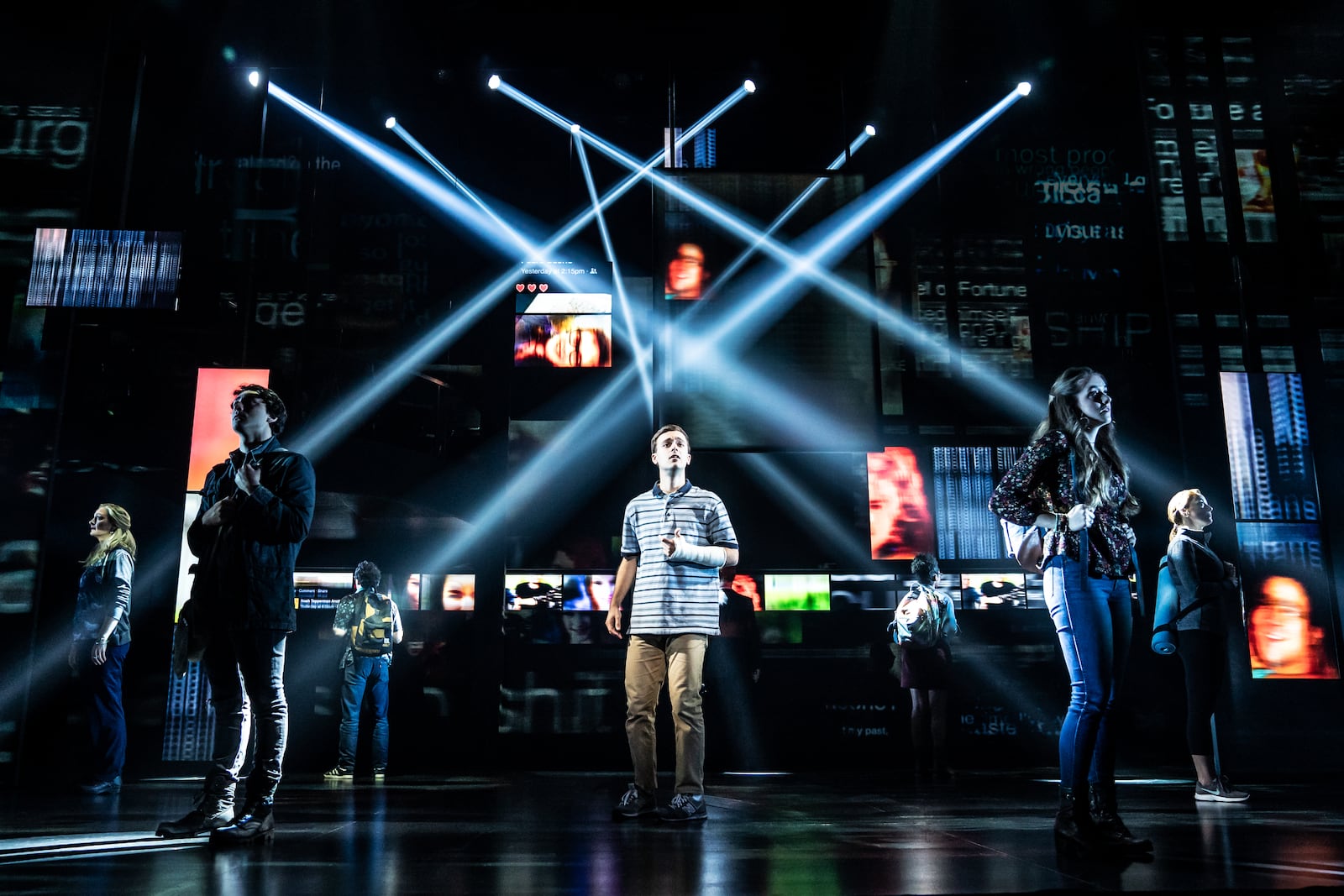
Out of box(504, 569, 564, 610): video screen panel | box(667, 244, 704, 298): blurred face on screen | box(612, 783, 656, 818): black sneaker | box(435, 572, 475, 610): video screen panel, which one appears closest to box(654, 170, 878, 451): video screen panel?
box(667, 244, 704, 298): blurred face on screen

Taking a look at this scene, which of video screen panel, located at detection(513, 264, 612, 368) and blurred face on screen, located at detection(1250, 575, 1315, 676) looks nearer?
blurred face on screen, located at detection(1250, 575, 1315, 676)

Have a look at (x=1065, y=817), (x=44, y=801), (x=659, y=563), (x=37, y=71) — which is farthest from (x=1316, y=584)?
(x=37, y=71)

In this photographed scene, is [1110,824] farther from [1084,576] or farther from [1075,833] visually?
[1084,576]

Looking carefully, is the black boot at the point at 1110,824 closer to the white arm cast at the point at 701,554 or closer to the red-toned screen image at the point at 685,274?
the white arm cast at the point at 701,554

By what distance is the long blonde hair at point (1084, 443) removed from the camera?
306 centimetres

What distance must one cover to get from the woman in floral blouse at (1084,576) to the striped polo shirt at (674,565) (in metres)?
1.32

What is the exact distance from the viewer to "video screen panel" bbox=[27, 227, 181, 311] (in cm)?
659

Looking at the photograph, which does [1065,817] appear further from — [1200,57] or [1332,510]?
[1200,57]

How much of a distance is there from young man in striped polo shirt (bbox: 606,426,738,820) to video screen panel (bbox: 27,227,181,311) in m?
4.86

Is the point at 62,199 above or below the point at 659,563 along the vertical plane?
above

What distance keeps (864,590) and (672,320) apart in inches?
108

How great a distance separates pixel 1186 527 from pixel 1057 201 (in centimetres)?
420

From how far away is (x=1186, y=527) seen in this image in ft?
15.6

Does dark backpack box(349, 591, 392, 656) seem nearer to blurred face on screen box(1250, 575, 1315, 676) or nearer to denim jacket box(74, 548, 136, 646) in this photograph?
denim jacket box(74, 548, 136, 646)
